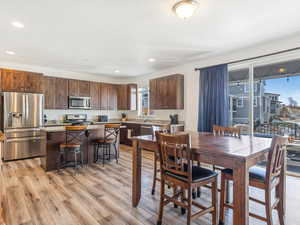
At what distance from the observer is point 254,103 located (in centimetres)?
408

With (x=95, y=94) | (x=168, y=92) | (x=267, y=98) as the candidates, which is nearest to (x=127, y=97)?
(x=95, y=94)

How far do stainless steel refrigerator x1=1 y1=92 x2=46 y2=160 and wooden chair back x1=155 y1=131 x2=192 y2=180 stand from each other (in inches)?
144

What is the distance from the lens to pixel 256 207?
2.38 metres

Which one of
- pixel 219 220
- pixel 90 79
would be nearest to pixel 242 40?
pixel 219 220

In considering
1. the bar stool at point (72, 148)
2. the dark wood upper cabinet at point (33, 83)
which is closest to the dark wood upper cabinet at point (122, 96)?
the dark wood upper cabinet at point (33, 83)

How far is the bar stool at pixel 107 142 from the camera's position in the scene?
416cm

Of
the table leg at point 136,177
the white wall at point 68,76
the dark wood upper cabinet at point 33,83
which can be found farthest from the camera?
the white wall at point 68,76

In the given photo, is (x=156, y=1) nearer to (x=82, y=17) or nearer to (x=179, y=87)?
(x=82, y=17)

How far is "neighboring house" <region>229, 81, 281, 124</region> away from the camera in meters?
3.90

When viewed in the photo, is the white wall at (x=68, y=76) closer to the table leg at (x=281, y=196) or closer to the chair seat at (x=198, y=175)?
the chair seat at (x=198, y=175)

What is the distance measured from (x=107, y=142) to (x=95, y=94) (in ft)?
9.48

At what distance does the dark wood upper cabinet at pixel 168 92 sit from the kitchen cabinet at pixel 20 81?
330 centimetres

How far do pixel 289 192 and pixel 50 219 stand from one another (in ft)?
11.1

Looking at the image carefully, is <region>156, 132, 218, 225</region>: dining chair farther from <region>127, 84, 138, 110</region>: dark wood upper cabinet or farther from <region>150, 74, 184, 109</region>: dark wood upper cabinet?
<region>127, 84, 138, 110</region>: dark wood upper cabinet
